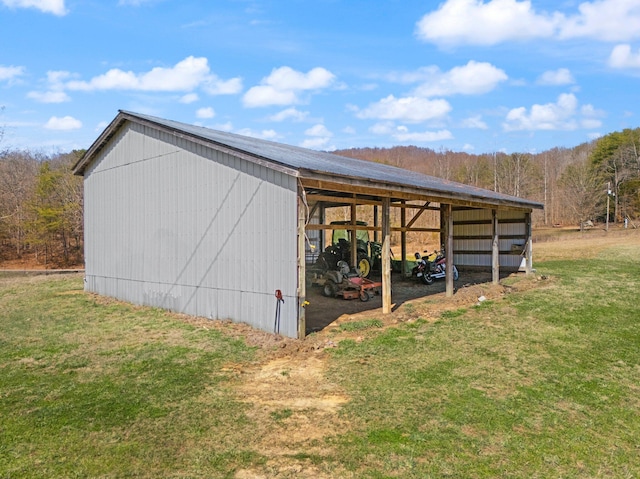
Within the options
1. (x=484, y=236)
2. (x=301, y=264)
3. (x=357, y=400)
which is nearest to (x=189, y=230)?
(x=301, y=264)

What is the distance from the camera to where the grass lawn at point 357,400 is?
10.8 ft

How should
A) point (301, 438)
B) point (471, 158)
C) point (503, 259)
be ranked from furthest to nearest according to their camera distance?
1. point (471, 158)
2. point (503, 259)
3. point (301, 438)

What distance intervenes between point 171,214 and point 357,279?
4.51m

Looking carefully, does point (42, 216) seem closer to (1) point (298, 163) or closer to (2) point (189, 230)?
(2) point (189, 230)

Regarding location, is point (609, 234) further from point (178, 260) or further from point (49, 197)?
point (49, 197)

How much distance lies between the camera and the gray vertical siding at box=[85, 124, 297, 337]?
7168 mm

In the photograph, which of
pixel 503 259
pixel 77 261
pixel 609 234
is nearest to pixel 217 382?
pixel 503 259

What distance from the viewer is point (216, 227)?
8336 millimetres

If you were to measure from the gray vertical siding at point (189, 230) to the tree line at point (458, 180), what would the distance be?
16.2 meters

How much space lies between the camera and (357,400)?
4504 mm

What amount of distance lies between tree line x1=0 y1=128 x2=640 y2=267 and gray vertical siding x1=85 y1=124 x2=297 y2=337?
1620 centimetres

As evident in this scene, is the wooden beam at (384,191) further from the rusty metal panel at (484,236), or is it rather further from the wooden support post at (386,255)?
the rusty metal panel at (484,236)

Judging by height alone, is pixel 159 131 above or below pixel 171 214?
above

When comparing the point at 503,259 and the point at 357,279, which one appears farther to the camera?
the point at 503,259
